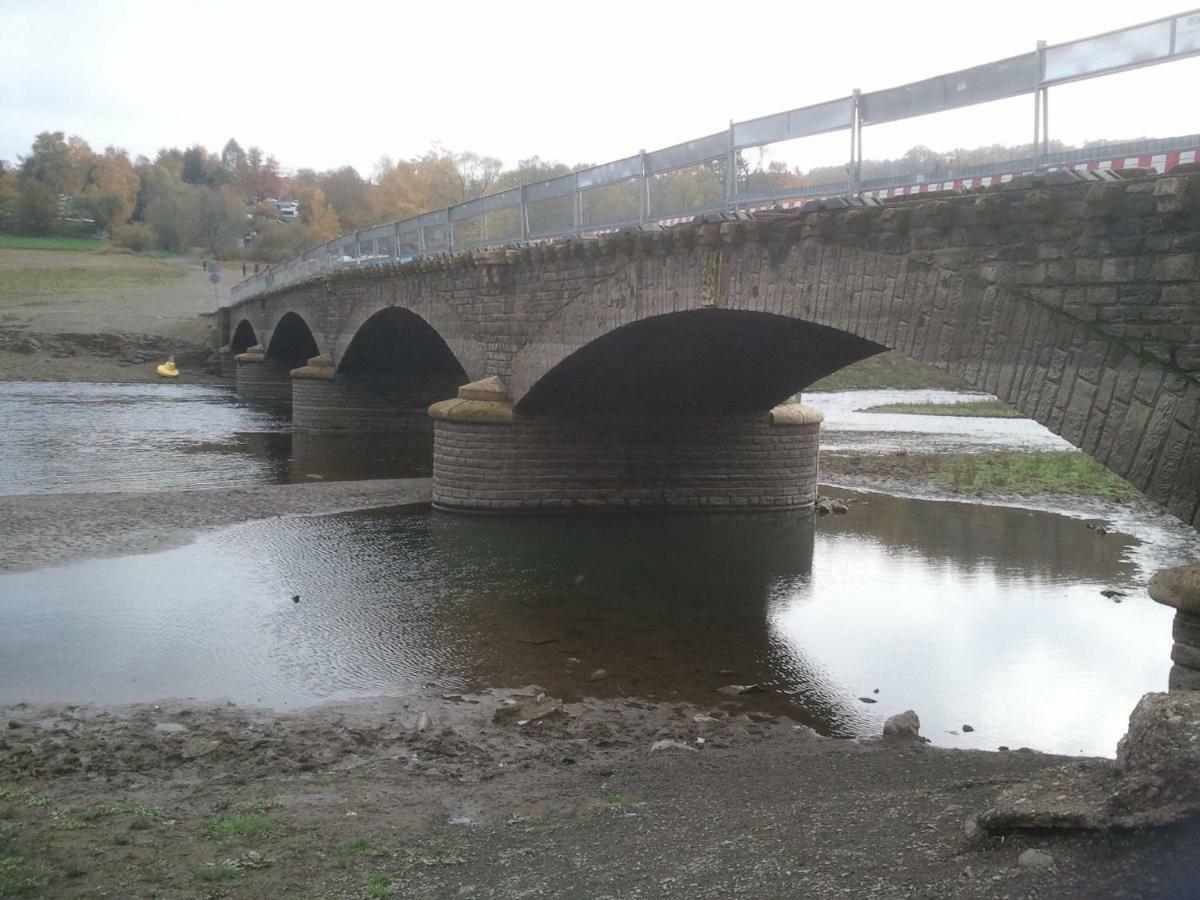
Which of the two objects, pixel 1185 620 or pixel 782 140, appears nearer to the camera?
pixel 1185 620

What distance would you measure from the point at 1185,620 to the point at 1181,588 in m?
0.21

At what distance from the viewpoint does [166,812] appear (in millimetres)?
5992

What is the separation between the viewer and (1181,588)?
6.64m

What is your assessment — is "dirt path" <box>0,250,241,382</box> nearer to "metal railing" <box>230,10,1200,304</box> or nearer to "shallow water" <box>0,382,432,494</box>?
"shallow water" <box>0,382,432,494</box>

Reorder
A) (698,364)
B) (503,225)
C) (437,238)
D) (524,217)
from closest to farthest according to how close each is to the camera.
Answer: (698,364)
(524,217)
(503,225)
(437,238)

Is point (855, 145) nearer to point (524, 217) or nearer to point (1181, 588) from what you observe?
point (1181, 588)

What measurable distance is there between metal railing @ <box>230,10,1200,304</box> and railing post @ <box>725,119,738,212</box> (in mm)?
11

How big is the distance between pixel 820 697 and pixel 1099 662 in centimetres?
282

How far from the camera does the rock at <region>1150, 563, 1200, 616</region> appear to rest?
21.6ft

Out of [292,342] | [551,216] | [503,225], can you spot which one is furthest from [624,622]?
[292,342]

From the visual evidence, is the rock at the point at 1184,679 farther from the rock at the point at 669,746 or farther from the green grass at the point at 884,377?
the green grass at the point at 884,377

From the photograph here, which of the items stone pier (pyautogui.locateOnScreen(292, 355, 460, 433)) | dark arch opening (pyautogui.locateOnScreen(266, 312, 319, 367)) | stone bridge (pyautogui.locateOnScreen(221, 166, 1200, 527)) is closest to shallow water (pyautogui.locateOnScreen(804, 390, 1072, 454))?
stone bridge (pyautogui.locateOnScreen(221, 166, 1200, 527))

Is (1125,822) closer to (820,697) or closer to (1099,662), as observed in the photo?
(820,697)

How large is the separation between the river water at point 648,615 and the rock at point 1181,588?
1.71m
